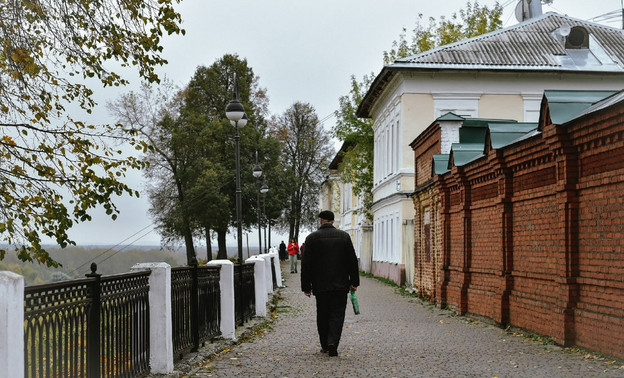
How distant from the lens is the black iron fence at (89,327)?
5852 mm

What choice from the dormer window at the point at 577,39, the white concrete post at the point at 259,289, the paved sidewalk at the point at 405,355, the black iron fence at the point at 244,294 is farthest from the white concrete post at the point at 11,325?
the dormer window at the point at 577,39

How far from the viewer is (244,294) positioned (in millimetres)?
15656

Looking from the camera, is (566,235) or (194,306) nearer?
(194,306)

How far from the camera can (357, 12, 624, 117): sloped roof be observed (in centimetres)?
3241

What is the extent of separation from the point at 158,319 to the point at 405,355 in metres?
3.57

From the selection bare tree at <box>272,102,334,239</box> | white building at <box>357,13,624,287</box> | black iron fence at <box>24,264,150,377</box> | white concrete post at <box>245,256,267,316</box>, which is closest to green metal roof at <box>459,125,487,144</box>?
white concrete post at <box>245,256,267,316</box>

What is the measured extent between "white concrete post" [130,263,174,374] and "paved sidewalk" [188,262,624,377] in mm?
619

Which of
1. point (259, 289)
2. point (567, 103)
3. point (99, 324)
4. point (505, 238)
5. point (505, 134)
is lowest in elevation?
point (259, 289)

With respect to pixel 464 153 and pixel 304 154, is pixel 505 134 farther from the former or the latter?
pixel 304 154

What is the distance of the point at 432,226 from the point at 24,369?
16924mm

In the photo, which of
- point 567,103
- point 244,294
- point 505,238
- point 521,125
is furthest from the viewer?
point 244,294

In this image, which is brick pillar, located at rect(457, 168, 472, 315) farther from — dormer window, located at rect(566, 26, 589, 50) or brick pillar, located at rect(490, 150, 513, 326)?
dormer window, located at rect(566, 26, 589, 50)

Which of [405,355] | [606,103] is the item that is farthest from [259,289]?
[606,103]

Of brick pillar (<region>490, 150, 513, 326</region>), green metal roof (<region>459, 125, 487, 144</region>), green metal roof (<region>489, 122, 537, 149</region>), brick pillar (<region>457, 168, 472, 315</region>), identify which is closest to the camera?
brick pillar (<region>490, 150, 513, 326</region>)
